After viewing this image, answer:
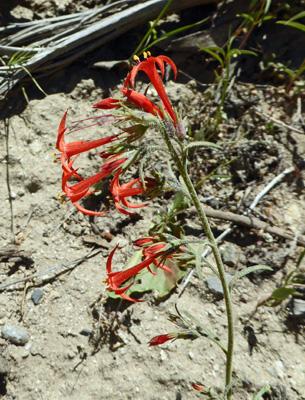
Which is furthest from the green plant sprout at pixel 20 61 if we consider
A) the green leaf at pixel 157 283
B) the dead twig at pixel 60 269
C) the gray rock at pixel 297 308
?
the gray rock at pixel 297 308

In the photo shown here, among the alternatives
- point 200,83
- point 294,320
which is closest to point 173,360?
point 294,320

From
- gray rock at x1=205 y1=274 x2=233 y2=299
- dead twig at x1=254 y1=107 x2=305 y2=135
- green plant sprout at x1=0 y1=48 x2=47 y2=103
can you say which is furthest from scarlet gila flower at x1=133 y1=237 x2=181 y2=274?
dead twig at x1=254 y1=107 x2=305 y2=135

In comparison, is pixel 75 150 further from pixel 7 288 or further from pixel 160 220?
pixel 7 288

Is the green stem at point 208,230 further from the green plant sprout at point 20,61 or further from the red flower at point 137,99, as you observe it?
the green plant sprout at point 20,61

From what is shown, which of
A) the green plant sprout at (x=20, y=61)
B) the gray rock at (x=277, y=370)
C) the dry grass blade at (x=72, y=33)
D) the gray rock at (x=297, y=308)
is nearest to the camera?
the gray rock at (x=277, y=370)

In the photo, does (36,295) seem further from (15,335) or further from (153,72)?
(153,72)

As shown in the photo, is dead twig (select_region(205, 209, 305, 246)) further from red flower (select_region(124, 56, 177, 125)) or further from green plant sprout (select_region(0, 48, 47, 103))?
green plant sprout (select_region(0, 48, 47, 103))

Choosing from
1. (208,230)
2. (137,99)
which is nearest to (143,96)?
(137,99)
